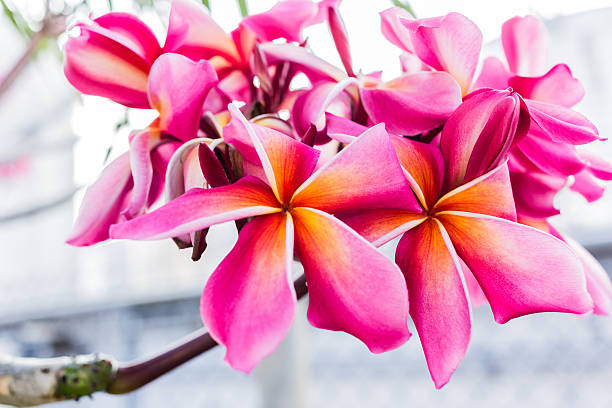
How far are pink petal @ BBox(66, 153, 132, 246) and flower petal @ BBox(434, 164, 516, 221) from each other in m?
0.11

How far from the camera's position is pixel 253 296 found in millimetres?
146

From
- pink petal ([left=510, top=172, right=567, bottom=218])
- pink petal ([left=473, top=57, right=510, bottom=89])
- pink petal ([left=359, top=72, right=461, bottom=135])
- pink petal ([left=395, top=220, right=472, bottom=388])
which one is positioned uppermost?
pink petal ([left=359, top=72, right=461, bottom=135])

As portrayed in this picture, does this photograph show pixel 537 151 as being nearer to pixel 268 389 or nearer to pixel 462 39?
pixel 462 39

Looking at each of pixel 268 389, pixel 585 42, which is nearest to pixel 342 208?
pixel 268 389

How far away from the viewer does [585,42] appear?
2250mm

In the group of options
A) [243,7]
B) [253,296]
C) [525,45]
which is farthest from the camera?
[243,7]

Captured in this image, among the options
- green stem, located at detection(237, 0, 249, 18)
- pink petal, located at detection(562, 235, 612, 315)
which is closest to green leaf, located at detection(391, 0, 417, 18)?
green stem, located at detection(237, 0, 249, 18)

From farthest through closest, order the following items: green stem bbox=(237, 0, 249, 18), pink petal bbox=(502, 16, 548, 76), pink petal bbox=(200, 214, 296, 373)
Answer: green stem bbox=(237, 0, 249, 18)
pink petal bbox=(502, 16, 548, 76)
pink petal bbox=(200, 214, 296, 373)

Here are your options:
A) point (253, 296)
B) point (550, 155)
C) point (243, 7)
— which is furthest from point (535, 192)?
point (243, 7)

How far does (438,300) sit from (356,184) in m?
0.04

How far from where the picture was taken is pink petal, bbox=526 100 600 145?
167mm

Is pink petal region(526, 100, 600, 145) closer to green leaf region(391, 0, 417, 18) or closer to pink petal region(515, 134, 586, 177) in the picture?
pink petal region(515, 134, 586, 177)

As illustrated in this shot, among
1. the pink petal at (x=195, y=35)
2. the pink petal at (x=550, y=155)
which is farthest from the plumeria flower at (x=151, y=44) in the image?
the pink petal at (x=550, y=155)

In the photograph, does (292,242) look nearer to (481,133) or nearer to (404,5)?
(481,133)
